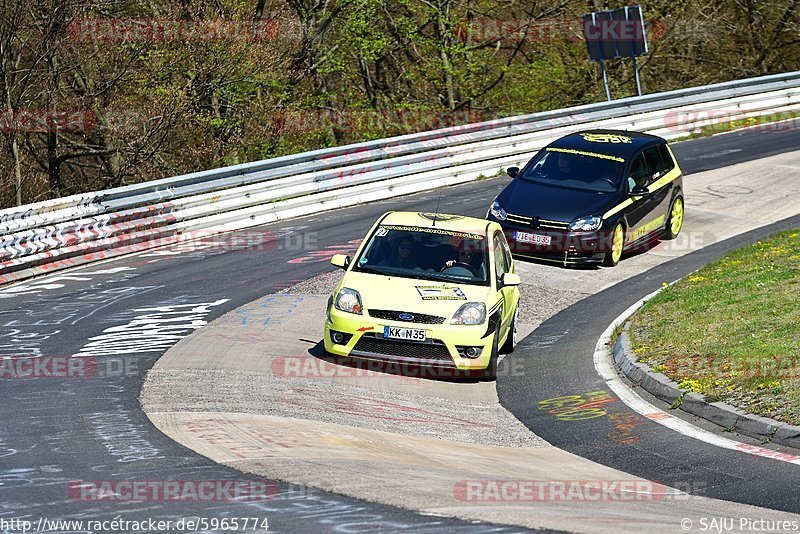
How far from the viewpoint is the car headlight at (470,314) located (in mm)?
12211

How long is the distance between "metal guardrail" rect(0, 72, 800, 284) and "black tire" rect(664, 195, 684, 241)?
5937 mm

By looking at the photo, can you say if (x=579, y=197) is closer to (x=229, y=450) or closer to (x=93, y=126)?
(x=229, y=450)

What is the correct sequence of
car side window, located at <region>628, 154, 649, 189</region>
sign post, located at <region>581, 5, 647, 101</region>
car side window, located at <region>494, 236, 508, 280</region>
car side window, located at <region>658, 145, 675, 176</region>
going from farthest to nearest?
sign post, located at <region>581, 5, 647, 101</region>
car side window, located at <region>658, 145, 675, 176</region>
car side window, located at <region>628, 154, 649, 189</region>
car side window, located at <region>494, 236, 508, 280</region>

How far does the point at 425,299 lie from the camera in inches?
484

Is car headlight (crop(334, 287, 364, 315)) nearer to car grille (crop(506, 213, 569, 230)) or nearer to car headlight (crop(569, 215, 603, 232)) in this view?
car grille (crop(506, 213, 569, 230))

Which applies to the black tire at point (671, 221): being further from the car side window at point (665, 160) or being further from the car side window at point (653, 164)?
the car side window at point (653, 164)

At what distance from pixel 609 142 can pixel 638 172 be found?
92 centimetres

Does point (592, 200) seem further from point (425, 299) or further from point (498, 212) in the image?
point (425, 299)

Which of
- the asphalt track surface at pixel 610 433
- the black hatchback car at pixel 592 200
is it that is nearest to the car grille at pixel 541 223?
the black hatchback car at pixel 592 200

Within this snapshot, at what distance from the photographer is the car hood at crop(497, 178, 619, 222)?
17.4 meters

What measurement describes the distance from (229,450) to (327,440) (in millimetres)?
Answer: 932

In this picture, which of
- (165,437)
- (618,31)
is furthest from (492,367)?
(618,31)

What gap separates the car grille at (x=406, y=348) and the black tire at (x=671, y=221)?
343 inches

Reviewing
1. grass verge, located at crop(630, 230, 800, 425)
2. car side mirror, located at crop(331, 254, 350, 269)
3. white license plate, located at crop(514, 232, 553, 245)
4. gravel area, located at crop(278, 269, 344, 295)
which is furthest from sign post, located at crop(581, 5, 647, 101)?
car side mirror, located at crop(331, 254, 350, 269)
